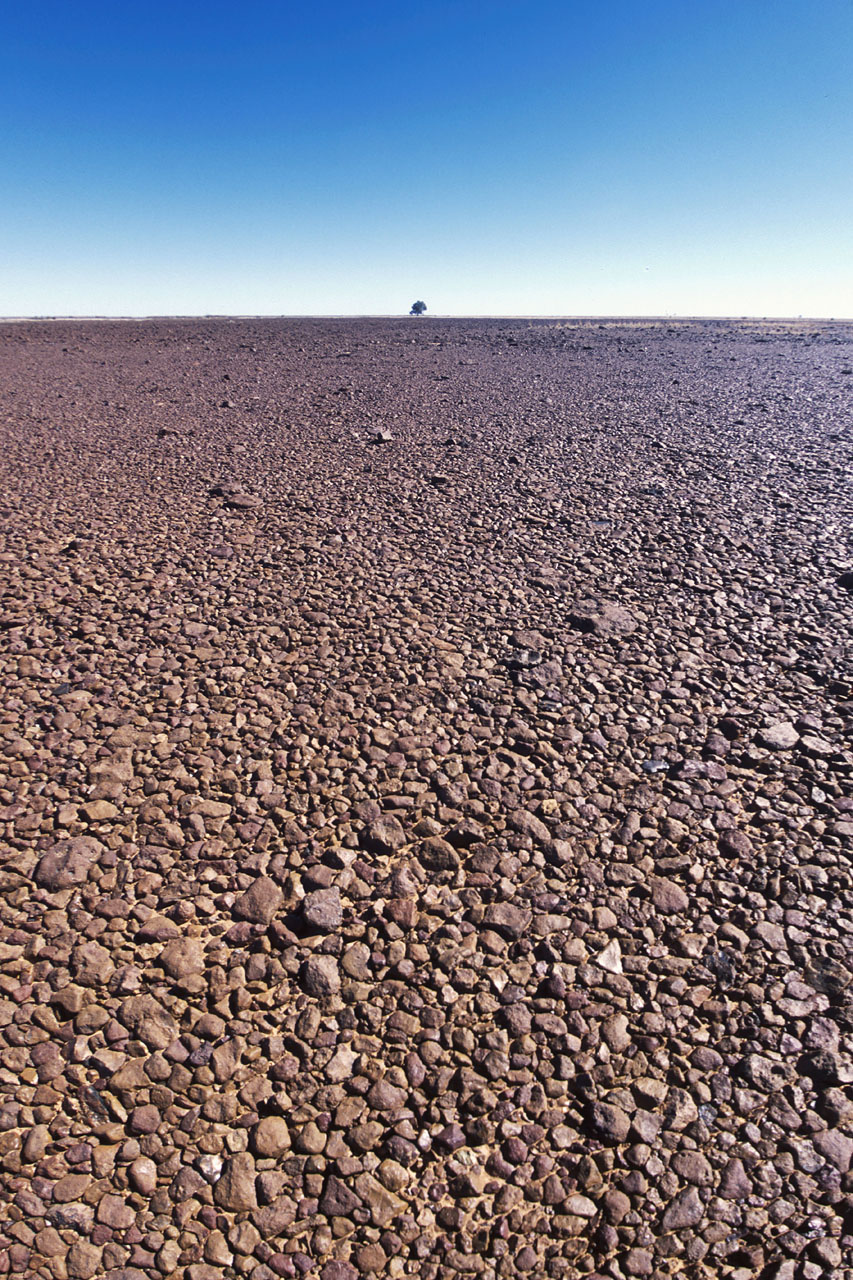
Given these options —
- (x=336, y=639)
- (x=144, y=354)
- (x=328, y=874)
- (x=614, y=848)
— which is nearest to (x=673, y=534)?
(x=336, y=639)

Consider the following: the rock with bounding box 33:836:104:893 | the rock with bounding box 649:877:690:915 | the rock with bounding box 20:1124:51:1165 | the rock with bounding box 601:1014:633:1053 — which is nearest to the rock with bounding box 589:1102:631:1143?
the rock with bounding box 601:1014:633:1053

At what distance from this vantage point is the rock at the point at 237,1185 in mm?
1890

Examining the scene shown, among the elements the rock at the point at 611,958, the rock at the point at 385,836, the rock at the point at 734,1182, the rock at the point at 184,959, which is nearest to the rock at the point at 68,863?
the rock at the point at 184,959

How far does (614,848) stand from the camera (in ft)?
9.95

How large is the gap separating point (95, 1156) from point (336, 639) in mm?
3129

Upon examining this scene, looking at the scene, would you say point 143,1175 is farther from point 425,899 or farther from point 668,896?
point 668,896

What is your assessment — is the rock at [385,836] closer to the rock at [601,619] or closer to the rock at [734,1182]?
the rock at [734,1182]

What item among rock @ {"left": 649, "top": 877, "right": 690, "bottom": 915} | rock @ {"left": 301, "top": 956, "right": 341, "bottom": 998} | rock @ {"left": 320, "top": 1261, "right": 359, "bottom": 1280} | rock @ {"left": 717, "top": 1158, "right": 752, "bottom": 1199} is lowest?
rock @ {"left": 320, "top": 1261, "right": 359, "bottom": 1280}

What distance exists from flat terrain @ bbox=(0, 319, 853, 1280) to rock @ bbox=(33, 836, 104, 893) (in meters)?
0.02

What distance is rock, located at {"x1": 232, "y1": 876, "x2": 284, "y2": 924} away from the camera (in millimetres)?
2750

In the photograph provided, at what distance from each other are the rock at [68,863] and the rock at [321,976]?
1.06m

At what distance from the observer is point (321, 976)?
98.7 inches

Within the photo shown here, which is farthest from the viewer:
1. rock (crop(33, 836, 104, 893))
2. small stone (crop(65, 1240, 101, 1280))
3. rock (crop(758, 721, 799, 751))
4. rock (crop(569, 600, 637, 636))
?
rock (crop(569, 600, 637, 636))

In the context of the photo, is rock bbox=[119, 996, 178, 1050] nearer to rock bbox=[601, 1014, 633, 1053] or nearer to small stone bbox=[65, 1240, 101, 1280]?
small stone bbox=[65, 1240, 101, 1280]
